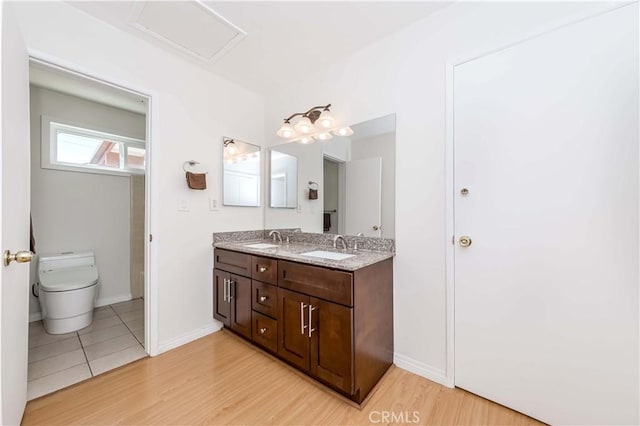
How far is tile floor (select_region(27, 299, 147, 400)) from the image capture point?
5.21ft

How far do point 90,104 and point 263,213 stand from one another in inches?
89.6

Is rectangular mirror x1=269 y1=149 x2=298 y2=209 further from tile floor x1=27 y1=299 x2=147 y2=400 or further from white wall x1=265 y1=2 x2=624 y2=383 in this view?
tile floor x1=27 y1=299 x2=147 y2=400

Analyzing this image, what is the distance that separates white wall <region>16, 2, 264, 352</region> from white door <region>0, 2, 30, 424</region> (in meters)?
0.39

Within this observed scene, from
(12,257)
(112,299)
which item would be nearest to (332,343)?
(12,257)

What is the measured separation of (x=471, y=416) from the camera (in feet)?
4.33

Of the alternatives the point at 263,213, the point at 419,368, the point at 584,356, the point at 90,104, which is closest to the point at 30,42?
the point at 90,104

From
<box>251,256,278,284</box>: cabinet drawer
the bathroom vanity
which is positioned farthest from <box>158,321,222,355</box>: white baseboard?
<box>251,256,278,284</box>: cabinet drawer

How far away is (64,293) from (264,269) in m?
1.83

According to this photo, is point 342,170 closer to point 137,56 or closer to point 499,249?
point 499,249

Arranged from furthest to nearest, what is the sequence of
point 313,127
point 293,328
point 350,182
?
point 313,127 → point 350,182 → point 293,328

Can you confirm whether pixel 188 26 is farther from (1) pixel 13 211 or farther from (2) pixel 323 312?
(2) pixel 323 312

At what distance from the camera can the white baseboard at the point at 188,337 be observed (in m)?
1.94

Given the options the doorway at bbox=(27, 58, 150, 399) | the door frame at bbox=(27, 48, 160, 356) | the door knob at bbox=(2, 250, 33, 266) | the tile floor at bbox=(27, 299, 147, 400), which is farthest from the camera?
the doorway at bbox=(27, 58, 150, 399)

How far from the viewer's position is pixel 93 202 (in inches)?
109
